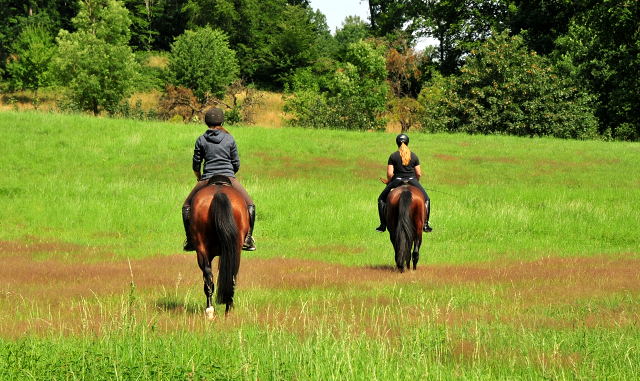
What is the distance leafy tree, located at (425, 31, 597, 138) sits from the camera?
166ft

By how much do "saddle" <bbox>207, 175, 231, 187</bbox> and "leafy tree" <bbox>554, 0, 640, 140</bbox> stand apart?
126ft

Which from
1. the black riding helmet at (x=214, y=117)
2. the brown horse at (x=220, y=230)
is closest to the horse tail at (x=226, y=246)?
the brown horse at (x=220, y=230)

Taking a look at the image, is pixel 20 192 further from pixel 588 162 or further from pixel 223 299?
pixel 588 162

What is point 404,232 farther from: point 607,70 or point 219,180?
point 607,70

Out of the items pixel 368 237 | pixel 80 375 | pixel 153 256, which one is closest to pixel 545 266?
pixel 368 237

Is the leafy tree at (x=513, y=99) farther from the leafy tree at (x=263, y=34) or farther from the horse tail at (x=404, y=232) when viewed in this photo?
the horse tail at (x=404, y=232)

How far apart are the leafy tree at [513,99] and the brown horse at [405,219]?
126 ft

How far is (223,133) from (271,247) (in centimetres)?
853

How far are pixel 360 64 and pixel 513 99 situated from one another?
842 inches

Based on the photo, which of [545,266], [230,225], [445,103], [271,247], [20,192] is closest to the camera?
[230,225]

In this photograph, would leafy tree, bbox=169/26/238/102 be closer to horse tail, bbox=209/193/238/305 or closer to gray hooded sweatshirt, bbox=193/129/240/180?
gray hooded sweatshirt, bbox=193/129/240/180

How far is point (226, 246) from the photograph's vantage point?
9.09 m

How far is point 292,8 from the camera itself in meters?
89.9

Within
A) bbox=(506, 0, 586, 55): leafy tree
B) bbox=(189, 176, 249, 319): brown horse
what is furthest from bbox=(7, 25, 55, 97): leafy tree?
bbox=(189, 176, 249, 319): brown horse
